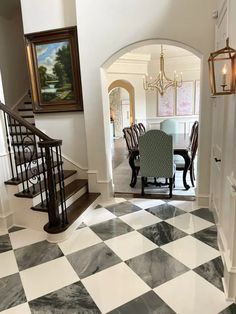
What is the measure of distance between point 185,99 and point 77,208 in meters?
6.49

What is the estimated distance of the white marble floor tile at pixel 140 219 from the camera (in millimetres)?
2961

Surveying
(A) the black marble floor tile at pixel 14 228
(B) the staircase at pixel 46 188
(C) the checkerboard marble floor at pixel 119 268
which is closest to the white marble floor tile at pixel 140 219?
(C) the checkerboard marble floor at pixel 119 268

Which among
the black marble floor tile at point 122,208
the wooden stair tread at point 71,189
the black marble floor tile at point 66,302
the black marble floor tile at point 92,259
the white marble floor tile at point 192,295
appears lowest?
the white marble floor tile at point 192,295

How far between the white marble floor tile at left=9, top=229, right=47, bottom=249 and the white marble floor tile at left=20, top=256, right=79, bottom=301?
491 mm

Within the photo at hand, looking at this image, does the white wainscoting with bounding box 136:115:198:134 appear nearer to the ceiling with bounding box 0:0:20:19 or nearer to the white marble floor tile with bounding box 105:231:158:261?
the ceiling with bounding box 0:0:20:19

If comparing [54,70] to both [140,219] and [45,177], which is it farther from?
[140,219]

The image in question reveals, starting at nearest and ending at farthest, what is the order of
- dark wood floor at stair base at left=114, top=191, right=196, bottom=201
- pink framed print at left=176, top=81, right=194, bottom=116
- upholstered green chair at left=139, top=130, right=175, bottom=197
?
A: upholstered green chair at left=139, top=130, right=175, bottom=197
dark wood floor at stair base at left=114, top=191, right=196, bottom=201
pink framed print at left=176, top=81, right=194, bottom=116

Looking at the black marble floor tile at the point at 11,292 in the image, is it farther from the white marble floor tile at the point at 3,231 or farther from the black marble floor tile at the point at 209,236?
the black marble floor tile at the point at 209,236

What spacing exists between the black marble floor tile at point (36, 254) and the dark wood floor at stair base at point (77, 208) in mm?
160

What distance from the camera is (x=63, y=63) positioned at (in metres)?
3.66

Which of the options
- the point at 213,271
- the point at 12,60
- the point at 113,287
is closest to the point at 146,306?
the point at 113,287

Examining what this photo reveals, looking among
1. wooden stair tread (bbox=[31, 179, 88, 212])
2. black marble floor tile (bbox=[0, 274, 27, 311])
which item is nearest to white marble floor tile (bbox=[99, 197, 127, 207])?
wooden stair tread (bbox=[31, 179, 88, 212])

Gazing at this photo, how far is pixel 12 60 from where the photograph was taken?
16.5 feet

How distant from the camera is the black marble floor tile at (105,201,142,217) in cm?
333
